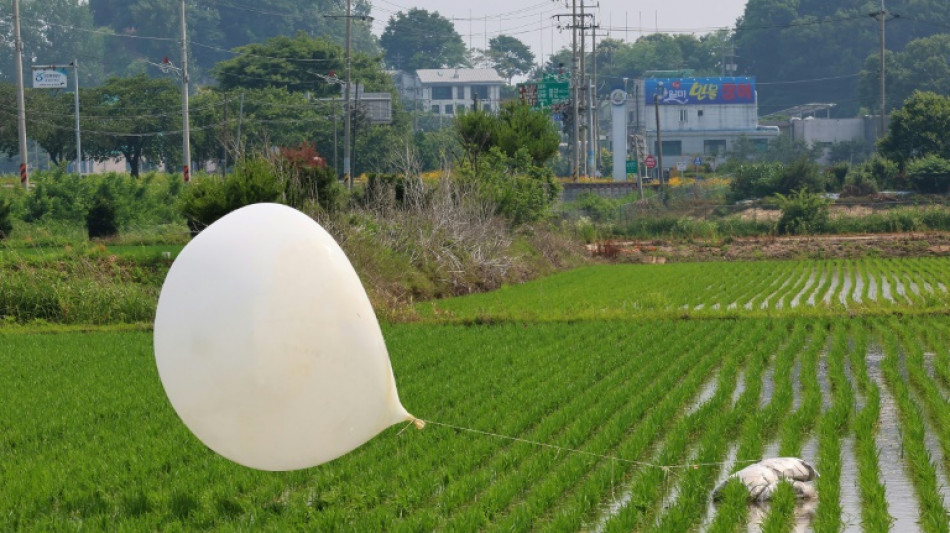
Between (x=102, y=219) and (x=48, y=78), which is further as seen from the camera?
(x=48, y=78)

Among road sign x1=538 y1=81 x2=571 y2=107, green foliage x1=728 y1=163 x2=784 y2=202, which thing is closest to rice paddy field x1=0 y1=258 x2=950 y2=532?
green foliage x1=728 y1=163 x2=784 y2=202

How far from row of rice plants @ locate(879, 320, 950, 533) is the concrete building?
90.9 m

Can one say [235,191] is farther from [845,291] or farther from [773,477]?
[773,477]

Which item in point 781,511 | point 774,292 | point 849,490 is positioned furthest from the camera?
point 774,292

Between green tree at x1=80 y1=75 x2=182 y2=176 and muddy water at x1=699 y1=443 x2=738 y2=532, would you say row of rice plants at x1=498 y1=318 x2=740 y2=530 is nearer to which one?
muddy water at x1=699 y1=443 x2=738 y2=532

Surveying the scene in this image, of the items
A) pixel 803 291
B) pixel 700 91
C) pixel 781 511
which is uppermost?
pixel 700 91

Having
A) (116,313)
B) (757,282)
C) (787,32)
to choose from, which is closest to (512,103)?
(757,282)

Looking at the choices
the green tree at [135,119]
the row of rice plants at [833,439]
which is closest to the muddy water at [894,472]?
the row of rice plants at [833,439]

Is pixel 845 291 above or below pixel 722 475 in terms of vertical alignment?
below

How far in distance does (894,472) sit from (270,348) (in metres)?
5.35

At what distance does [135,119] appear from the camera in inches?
2923

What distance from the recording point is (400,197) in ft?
110

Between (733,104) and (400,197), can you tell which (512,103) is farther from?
(733,104)

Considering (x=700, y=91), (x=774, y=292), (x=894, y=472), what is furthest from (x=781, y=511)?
(x=700, y=91)
